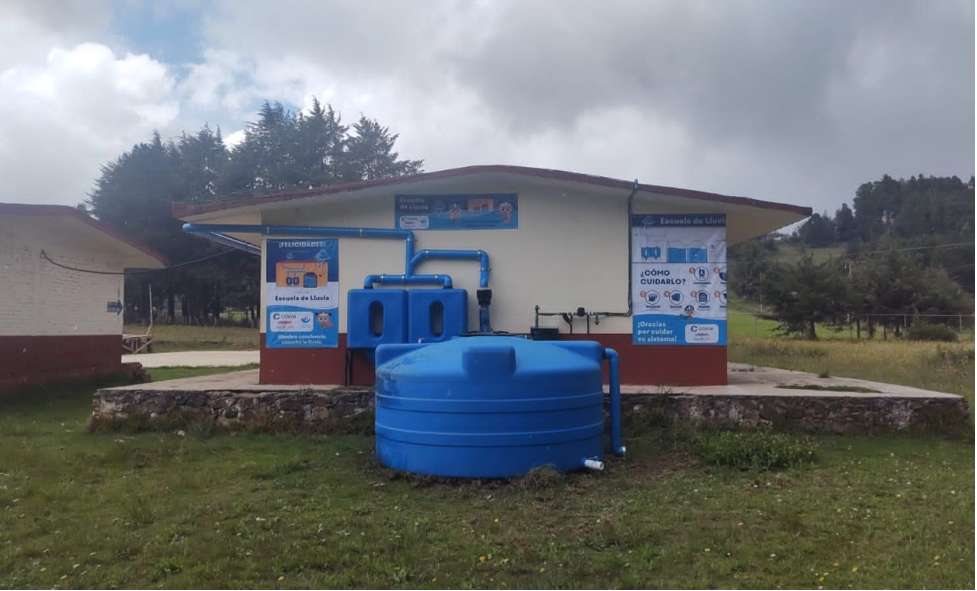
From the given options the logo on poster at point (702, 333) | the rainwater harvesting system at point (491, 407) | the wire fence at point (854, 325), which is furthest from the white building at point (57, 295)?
the wire fence at point (854, 325)

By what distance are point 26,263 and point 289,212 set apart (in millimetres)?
5975

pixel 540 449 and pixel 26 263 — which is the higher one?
pixel 26 263

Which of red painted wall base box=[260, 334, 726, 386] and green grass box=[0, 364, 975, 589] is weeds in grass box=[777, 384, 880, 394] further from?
green grass box=[0, 364, 975, 589]

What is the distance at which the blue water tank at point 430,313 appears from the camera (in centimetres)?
923

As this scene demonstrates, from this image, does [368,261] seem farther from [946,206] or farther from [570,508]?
[946,206]

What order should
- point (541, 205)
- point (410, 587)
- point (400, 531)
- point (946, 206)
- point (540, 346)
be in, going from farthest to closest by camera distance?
point (541, 205)
point (540, 346)
point (400, 531)
point (410, 587)
point (946, 206)

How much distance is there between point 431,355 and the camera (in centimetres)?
650

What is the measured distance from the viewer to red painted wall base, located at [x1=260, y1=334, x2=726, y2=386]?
31.6ft

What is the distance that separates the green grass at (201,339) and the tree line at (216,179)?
5.03 m

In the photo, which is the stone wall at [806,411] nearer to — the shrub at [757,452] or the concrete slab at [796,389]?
the concrete slab at [796,389]

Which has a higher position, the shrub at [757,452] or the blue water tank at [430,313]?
the blue water tank at [430,313]

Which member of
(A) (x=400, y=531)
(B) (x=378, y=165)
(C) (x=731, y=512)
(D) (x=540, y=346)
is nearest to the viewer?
(A) (x=400, y=531)

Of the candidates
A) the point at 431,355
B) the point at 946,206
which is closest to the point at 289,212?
the point at 431,355

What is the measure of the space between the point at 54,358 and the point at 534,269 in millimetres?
9402
